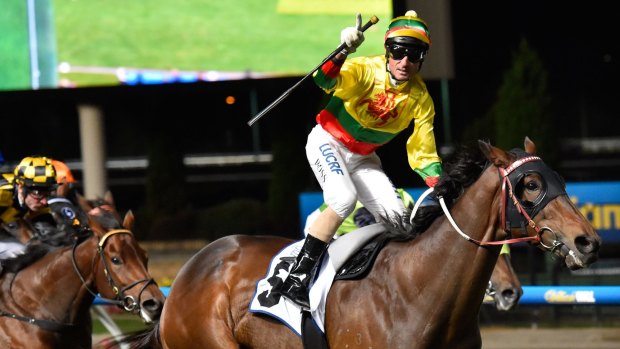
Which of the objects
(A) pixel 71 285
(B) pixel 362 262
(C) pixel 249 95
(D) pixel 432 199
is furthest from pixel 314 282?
(C) pixel 249 95

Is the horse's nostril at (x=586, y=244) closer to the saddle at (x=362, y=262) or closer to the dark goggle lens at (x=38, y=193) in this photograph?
the saddle at (x=362, y=262)

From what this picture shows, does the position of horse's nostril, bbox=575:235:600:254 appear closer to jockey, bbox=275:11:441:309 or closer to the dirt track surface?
jockey, bbox=275:11:441:309

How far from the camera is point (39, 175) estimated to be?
6.70 meters

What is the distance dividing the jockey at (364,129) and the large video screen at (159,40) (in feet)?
22.7

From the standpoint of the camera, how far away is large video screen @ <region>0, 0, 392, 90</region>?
40.6 feet

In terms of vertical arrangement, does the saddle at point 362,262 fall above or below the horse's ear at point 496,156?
below

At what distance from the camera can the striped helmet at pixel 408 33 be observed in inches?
197

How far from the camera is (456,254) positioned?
4.57m

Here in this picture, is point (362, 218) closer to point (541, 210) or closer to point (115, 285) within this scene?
point (115, 285)

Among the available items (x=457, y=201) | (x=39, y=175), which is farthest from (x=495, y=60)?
(x=457, y=201)

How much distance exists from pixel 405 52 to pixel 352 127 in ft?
1.54

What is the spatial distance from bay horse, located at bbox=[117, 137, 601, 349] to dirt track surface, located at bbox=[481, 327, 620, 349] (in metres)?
4.50

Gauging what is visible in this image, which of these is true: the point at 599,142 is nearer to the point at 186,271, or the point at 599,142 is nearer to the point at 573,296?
the point at 573,296

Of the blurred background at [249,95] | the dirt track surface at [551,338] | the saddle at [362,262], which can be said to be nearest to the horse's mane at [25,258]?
the saddle at [362,262]
